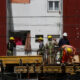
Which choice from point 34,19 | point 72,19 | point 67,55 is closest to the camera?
point 67,55

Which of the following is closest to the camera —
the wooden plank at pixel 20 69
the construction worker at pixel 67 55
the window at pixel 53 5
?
the wooden plank at pixel 20 69

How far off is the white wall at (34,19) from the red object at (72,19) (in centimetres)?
72

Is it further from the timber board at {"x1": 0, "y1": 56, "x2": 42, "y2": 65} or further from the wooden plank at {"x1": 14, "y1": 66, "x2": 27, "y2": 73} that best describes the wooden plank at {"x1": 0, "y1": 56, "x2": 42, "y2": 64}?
the wooden plank at {"x1": 14, "y1": 66, "x2": 27, "y2": 73}

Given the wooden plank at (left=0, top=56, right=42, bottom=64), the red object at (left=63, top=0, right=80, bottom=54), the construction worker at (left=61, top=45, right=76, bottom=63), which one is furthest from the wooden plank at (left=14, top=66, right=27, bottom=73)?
the red object at (left=63, top=0, right=80, bottom=54)

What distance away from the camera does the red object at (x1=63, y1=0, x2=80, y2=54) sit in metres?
35.9

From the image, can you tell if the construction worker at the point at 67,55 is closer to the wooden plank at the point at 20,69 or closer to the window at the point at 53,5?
the wooden plank at the point at 20,69

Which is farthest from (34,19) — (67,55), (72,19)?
(67,55)

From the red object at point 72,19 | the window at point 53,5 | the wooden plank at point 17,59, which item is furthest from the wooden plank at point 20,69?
the window at point 53,5

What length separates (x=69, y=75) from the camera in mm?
19484

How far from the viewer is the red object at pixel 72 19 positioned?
118ft

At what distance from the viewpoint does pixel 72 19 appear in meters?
36.5

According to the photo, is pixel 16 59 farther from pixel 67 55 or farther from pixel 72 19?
pixel 72 19

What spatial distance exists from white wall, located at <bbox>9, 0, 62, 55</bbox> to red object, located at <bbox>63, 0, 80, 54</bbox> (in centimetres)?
72

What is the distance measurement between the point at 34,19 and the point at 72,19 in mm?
2826
